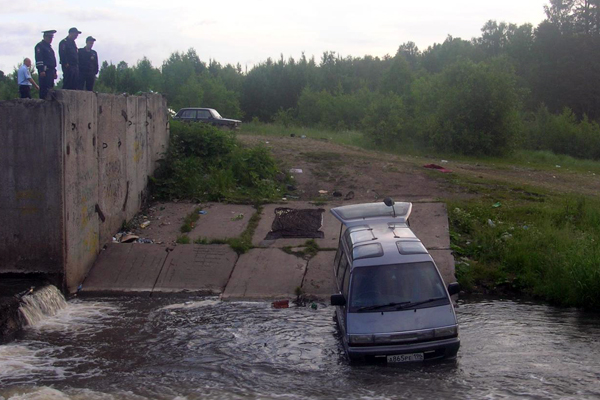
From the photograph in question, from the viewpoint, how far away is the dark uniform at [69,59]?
14773 mm

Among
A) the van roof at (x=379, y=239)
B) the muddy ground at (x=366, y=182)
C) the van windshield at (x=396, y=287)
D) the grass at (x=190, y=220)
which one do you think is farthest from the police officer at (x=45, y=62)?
the van windshield at (x=396, y=287)

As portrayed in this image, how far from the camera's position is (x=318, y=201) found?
1627 cm

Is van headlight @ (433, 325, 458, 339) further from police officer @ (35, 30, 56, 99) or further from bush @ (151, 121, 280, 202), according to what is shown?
police officer @ (35, 30, 56, 99)

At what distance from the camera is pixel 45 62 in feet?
46.1

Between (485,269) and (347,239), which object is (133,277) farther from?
(485,269)

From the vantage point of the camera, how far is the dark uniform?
1477cm

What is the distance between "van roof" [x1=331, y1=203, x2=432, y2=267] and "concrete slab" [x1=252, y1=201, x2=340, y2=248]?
3801 millimetres

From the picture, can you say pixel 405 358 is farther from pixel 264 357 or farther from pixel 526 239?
pixel 526 239

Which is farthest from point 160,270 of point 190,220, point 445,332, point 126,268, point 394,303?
point 445,332

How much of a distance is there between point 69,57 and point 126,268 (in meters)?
5.47

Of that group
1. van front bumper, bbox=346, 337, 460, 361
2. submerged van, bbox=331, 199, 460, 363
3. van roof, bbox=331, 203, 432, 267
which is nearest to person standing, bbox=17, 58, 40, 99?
van roof, bbox=331, 203, 432, 267

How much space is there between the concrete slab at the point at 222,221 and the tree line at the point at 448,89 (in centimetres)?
1368

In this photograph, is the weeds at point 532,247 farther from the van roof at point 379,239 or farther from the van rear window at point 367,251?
the van rear window at point 367,251

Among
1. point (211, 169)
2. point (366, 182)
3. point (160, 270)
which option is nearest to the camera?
point (160, 270)
